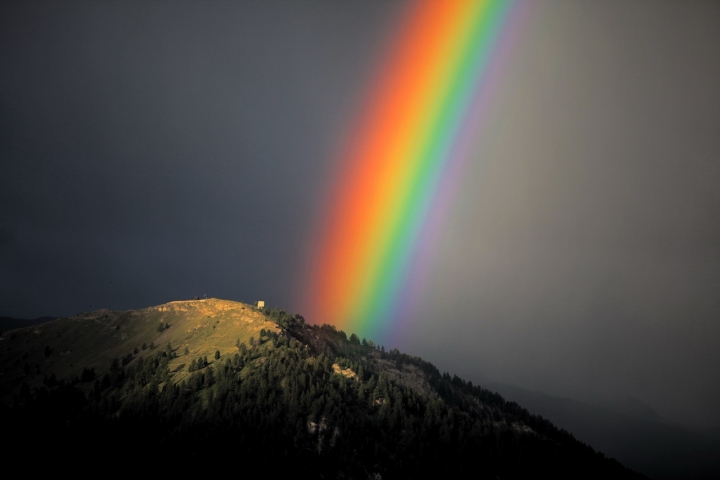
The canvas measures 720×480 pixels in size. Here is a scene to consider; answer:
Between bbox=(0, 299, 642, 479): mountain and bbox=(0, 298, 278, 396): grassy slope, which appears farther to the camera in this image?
bbox=(0, 298, 278, 396): grassy slope

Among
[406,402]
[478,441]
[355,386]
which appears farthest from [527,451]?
[355,386]

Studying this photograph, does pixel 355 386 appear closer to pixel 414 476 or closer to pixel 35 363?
pixel 414 476

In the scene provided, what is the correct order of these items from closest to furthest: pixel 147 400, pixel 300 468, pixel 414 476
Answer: pixel 300 468 → pixel 414 476 → pixel 147 400

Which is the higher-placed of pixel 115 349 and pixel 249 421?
pixel 115 349

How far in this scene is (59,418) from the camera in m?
143

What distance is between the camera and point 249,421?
410 feet

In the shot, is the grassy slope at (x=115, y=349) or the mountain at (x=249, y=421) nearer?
the mountain at (x=249, y=421)

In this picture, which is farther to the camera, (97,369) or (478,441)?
(97,369)

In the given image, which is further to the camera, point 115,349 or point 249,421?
point 115,349

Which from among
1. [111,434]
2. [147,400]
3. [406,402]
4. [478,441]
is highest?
[406,402]

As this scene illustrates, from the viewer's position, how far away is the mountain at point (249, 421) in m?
120

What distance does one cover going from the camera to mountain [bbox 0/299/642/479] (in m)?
120

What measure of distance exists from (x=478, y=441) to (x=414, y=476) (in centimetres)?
3474

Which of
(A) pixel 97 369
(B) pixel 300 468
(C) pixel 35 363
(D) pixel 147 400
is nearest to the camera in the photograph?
(B) pixel 300 468
